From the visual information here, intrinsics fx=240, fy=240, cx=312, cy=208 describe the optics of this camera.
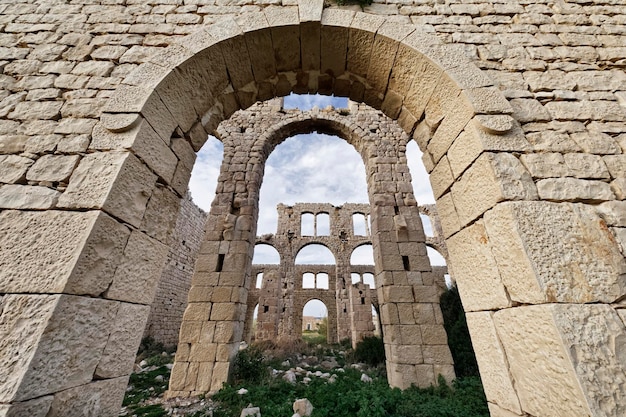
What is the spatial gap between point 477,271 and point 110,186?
271 cm

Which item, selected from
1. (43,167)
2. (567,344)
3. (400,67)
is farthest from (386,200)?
(43,167)

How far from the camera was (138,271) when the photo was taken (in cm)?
182

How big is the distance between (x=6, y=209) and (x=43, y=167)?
0.35 m

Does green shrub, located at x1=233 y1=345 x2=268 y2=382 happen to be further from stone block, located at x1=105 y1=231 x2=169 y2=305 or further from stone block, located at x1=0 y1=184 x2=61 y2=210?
stone block, located at x1=0 y1=184 x2=61 y2=210

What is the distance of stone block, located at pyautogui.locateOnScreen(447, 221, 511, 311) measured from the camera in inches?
63.4

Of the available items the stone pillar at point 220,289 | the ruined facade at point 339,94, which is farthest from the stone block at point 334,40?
the stone pillar at point 220,289

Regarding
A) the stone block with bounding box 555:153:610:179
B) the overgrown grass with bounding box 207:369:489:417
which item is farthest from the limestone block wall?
the stone block with bounding box 555:153:610:179

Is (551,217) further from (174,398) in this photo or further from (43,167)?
(174,398)

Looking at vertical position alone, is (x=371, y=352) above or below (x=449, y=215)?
below

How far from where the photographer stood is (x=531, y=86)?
6.89 ft

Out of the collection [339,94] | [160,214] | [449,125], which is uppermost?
[339,94]

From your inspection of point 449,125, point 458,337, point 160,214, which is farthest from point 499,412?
point 458,337

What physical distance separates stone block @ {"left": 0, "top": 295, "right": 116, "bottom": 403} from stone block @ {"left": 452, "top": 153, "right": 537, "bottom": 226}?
2.69 meters

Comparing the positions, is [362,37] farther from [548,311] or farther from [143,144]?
[548,311]
